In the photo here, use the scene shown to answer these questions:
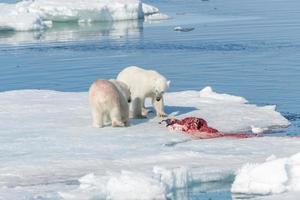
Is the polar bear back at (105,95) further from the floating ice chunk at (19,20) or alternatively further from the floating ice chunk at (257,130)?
the floating ice chunk at (19,20)

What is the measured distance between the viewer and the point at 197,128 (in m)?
10.3

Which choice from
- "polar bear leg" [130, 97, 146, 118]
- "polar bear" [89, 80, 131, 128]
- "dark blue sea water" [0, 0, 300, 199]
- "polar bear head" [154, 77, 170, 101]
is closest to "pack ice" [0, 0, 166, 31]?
"dark blue sea water" [0, 0, 300, 199]

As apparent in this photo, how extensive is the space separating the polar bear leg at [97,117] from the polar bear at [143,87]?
947mm

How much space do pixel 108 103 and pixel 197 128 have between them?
1268mm

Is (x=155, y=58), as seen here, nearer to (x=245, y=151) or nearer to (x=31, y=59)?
(x=31, y=59)

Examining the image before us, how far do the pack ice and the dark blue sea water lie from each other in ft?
1.77

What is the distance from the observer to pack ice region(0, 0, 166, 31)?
34.7 metres

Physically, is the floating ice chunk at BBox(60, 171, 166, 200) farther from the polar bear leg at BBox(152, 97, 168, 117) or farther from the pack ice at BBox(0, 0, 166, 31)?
the pack ice at BBox(0, 0, 166, 31)

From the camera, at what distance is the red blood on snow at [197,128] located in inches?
393

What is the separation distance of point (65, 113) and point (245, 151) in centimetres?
396

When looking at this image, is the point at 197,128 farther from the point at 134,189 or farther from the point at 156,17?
the point at 156,17

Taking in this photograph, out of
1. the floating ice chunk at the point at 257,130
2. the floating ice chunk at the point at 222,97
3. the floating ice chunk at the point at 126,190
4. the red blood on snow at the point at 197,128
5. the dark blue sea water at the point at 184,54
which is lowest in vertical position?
the dark blue sea water at the point at 184,54

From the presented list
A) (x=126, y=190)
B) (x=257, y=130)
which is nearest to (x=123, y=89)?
(x=257, y=130)

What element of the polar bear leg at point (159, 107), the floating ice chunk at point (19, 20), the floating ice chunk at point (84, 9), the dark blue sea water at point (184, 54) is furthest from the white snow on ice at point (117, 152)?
the floating ice chunk at point (84, 9)
